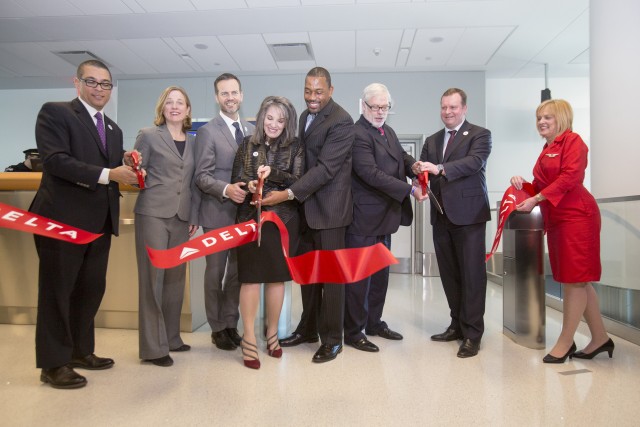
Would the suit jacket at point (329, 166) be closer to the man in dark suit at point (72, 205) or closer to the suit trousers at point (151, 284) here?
the suit trousers at point (151, 284)

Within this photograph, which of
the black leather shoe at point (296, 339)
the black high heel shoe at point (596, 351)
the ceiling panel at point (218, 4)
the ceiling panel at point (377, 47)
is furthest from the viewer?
the ceiling panel at point (377, 47)

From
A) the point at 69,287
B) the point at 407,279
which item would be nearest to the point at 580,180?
the point at 69,287

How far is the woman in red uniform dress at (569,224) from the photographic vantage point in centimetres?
259

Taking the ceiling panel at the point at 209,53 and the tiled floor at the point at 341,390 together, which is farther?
the ceiling panel at the point at 209,53

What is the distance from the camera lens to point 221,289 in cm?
292

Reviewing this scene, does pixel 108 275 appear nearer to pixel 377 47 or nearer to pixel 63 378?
pixel 63 378

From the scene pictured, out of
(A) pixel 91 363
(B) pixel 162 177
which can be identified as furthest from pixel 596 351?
(A) pixel 91 363

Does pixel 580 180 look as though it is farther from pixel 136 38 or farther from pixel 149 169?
pixel 136 38

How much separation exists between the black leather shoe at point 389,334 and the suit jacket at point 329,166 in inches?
38.4

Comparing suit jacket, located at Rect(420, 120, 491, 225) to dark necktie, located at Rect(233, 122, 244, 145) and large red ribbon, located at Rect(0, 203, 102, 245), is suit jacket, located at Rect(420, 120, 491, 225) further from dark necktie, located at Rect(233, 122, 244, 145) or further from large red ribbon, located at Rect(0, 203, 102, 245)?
large red ribbon, located at Rect(0, 203, 102, 245)

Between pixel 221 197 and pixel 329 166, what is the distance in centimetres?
65

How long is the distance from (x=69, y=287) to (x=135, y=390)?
23.9 inches

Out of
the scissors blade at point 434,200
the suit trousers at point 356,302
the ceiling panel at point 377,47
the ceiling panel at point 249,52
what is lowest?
the suit trousers at point 356,302

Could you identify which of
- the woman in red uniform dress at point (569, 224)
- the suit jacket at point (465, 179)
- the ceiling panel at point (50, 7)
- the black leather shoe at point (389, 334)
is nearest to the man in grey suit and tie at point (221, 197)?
the black leather shoe at point (389, 334)
